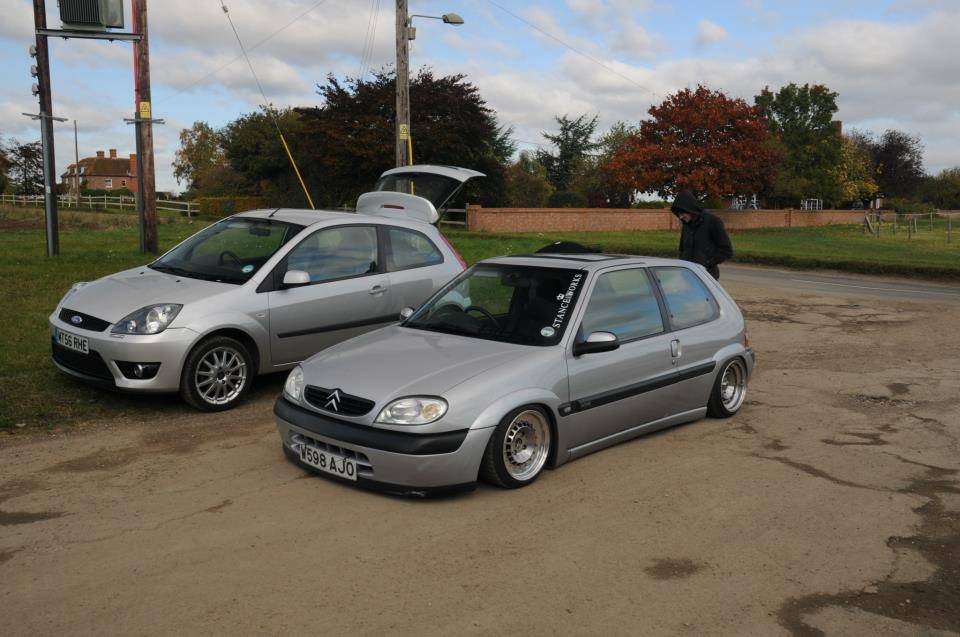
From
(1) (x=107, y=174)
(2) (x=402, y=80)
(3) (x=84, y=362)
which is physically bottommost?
(3) (x=84, y=362)

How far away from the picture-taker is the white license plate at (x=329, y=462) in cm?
516

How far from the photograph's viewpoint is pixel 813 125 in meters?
77.8

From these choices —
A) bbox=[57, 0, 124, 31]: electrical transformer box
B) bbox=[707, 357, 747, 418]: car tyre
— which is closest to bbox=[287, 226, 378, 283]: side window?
bbox=[707, 357, 747, 418]: car tyre

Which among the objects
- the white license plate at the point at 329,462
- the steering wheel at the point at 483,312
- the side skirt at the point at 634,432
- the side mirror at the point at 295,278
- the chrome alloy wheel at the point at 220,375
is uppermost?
the side mirror at the point at 295,278

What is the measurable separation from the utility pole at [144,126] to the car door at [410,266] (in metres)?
9.30

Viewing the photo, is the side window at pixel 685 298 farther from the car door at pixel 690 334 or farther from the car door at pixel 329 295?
the car door at pixel 329 295

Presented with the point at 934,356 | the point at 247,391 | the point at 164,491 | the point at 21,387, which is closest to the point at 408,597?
the point at 164,491

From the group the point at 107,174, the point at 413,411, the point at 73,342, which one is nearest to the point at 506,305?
the point at 413,411

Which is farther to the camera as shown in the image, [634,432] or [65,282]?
[65,282]

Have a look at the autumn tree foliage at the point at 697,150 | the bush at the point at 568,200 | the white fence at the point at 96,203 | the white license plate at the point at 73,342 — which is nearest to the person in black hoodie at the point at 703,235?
the white license plate at the point at 73,342

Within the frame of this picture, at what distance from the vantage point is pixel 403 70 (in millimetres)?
17719

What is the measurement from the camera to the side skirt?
5816 mm

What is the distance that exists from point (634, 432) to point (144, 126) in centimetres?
1295

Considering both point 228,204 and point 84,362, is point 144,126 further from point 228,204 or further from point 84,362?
point 228,204
